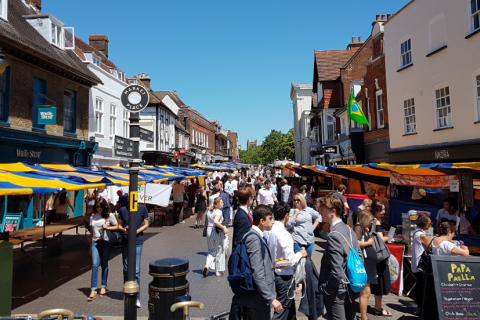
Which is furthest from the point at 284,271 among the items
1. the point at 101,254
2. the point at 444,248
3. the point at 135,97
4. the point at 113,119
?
the point at 113,119

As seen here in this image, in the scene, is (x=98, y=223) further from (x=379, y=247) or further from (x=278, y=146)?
(x=278, y=146)

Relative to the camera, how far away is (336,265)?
3.93m

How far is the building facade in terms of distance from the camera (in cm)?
1252

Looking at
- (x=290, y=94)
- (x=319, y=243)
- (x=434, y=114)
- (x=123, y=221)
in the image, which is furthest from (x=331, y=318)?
(x=290, y=94)

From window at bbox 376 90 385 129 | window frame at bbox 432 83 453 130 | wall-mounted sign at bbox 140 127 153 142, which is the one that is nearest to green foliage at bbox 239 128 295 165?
window at bbox 376 90 385 129

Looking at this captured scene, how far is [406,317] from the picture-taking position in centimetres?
563

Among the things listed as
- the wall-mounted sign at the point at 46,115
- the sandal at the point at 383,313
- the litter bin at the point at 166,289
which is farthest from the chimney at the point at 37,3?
the sandal at the point at 383,313

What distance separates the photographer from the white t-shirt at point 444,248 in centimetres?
523

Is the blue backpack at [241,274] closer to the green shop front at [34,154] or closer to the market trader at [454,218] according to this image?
the market trader at [454,218]

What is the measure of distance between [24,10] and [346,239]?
1989 centimetres

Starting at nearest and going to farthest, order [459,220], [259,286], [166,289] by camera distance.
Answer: [259,286] → [166,289] → [459,220]

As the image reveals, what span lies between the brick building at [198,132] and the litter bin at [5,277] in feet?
130

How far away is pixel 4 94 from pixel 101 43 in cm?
1499

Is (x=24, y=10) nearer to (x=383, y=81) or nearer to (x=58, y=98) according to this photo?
(x=58, y=98)
